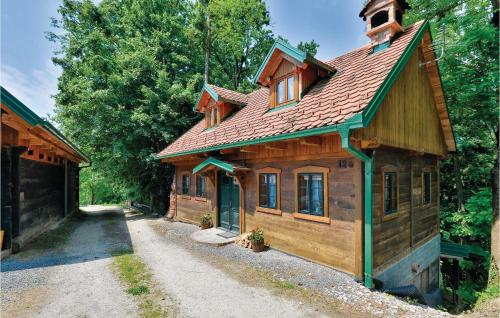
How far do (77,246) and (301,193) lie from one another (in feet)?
26.5

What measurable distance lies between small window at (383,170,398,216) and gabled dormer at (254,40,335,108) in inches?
141

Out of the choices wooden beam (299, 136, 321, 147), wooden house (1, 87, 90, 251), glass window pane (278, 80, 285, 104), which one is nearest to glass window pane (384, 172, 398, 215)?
wooden beam (299, 136, 321, 147)

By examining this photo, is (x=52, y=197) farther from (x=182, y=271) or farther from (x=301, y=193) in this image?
(x=301, y=193)

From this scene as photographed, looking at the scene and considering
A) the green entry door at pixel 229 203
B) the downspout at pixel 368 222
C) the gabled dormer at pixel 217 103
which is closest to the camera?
the downspout at pixel 368 222

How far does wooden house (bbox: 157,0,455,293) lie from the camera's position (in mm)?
6090

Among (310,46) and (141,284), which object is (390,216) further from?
(310,46)

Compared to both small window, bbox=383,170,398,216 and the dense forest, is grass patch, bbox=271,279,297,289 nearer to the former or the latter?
small window, bbox=383,170,398,216

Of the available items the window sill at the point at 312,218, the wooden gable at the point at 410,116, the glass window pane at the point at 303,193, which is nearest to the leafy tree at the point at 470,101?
the wooden gable at the point at 410,116

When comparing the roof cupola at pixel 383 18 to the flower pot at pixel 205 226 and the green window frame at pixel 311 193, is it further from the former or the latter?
the flower pot at pixel 205 226

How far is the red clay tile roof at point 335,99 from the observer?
612 cm

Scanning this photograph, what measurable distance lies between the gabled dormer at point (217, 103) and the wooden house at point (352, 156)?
6.73 feet

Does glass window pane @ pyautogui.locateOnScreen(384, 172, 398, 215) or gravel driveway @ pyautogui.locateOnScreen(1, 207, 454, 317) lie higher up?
glass window pane @ pyautogui.locateOnScreen(384, 172, 398, 215)

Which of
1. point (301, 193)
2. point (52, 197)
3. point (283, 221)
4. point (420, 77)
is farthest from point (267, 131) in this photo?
point (52, 197)

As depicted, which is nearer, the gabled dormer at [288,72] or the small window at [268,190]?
the small window at [268,190]
